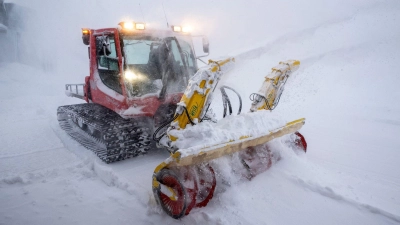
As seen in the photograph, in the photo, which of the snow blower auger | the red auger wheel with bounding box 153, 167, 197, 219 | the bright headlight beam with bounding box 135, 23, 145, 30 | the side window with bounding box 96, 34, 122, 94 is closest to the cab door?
the side window with bounding box 96, 34, 122, 94

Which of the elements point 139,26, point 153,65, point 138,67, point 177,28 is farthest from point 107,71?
point 177,28

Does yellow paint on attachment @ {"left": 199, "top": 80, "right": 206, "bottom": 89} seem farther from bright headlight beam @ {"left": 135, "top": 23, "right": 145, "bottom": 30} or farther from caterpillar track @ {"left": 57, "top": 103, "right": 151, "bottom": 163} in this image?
bright headlight beam @ {"left": 135, "top": 23, "right": 145, "bottom": 30}

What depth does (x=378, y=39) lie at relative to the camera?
12.2 metres

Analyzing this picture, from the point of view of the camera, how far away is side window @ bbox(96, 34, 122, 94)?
13.1 ft

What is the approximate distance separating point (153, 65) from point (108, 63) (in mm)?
785

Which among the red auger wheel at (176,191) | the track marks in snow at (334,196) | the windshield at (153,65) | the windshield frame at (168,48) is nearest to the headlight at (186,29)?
the windshield frame at (168,48)

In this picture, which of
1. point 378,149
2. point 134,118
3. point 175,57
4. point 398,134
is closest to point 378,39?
point 398,134

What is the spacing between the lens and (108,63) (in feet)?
14.7

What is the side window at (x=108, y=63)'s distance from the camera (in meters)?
3.98

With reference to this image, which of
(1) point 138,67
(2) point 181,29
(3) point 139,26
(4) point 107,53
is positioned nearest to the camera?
(4) point 107,53

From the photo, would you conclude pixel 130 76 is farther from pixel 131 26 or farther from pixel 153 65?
pixel 131 26

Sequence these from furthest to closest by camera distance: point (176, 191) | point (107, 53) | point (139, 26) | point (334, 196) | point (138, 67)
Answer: point (138, 67), point (139, 26), point (107, 53), point (334, 196), point (176, 191)

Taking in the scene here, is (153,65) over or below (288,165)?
over

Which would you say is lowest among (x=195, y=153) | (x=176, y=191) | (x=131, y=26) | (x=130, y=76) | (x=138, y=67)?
(x=176, y=191)
